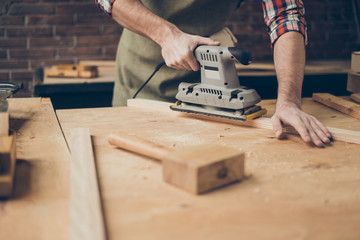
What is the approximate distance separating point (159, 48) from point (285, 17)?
60cm

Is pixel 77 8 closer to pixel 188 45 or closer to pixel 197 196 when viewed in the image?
pixel 188 45

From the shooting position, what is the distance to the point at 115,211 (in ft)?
2.26

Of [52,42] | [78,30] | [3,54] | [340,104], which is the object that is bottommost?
[340,104]

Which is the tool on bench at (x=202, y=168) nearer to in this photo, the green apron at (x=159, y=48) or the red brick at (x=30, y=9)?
the green apron at (x=159, y=48)

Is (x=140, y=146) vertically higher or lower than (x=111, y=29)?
lower

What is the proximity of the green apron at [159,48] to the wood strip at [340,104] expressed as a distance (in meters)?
0.57

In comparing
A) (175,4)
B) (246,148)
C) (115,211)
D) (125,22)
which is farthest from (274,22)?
(115,211)

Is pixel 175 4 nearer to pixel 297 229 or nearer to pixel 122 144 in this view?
pixel 122 144

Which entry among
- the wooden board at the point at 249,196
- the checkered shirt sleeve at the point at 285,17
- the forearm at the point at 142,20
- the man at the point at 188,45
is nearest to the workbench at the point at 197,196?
the wooden board at the point at 249,196

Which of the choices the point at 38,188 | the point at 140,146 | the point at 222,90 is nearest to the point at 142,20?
the point at 222,90

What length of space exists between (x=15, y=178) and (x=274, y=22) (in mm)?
1170

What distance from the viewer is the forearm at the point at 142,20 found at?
1458 millimetres

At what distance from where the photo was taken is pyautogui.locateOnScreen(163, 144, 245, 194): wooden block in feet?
2.47

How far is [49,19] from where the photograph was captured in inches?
126
